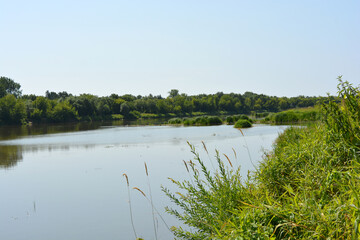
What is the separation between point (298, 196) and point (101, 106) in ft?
308

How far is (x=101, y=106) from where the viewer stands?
308ft

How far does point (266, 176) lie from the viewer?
4805 mm

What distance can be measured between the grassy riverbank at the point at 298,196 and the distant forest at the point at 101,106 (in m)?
72.3

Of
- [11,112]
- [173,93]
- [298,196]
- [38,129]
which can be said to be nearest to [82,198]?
[298,196]

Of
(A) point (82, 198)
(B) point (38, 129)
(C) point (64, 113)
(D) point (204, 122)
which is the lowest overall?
(A) point (82, 198)

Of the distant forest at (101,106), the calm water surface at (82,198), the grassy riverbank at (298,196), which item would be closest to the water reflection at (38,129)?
the distant forest at (101,106)

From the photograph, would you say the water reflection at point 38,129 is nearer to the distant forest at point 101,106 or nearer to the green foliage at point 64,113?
the distant forest at point 101,106

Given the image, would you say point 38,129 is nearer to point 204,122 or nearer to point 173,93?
point 204,122

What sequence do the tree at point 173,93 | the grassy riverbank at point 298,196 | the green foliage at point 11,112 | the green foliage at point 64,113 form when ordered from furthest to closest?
the tree at point 173,93 < the green foliage at point 64,113 < the green foliage at point 11,112 < the grassy riverbank at point 298,196

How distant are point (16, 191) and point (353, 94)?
34.2 feet

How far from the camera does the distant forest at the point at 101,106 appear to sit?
7175cm

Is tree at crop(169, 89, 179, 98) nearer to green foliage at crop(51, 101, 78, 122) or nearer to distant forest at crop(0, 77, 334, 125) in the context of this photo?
distant forest at crop(0, 77, 334, 125)

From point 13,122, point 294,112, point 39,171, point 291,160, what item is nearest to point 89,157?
point 39,171

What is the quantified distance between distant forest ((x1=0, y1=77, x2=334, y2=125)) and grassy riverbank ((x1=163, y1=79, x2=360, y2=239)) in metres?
72.3
